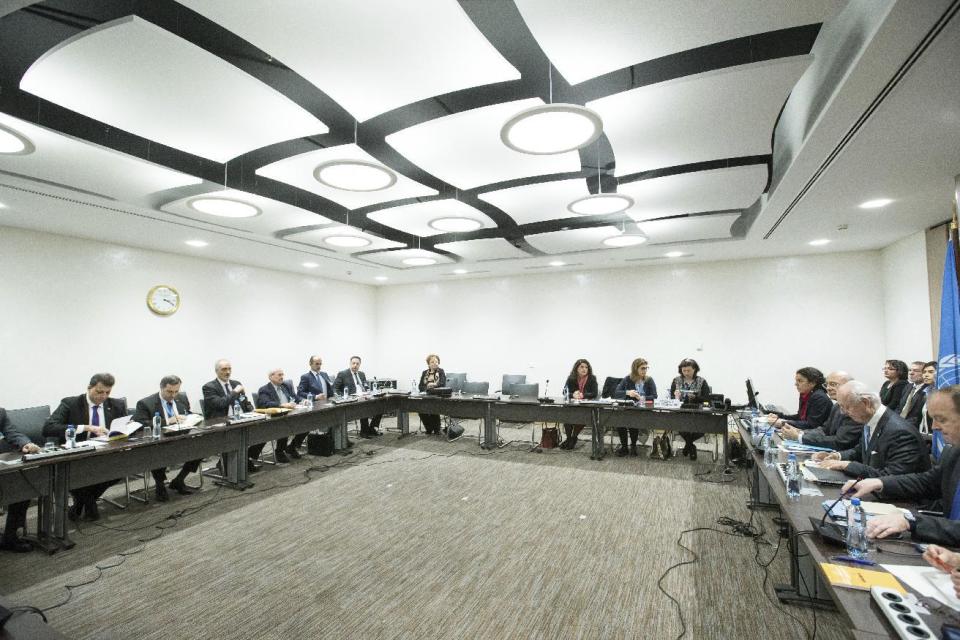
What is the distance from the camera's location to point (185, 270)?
677 centimetres

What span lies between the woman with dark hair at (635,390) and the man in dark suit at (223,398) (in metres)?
4.92

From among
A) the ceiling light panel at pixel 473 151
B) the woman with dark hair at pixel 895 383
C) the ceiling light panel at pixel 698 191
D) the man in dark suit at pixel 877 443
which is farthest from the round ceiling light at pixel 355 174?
the woman with dark hair at pixel 895 383

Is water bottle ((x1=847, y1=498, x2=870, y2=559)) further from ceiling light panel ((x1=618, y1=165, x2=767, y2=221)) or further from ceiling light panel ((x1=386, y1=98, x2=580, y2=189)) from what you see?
ceiling light panel ((x1=618, y1=165, x2=767, y2=221))

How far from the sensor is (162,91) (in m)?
2.61

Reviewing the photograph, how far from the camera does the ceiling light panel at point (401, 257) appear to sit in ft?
22.0

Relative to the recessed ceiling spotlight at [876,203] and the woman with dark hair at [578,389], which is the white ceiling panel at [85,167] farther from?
the recessed ceiling spotlight at [876,203]

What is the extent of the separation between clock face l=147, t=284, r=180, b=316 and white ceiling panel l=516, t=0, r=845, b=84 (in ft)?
22.2

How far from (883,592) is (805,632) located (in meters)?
1.31

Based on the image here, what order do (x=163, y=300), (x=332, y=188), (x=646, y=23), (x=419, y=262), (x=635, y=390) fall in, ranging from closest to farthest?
(x=646, y=23) → (x=332, y=188) → (x=635, y=390) → (x=163, y=300) → (x=419, y=262)

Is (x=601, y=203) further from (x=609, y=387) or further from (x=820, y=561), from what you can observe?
(x=609, y=387)

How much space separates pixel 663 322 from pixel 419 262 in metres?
4.70

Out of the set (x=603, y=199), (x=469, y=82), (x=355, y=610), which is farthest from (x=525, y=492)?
(x=469, y=82)

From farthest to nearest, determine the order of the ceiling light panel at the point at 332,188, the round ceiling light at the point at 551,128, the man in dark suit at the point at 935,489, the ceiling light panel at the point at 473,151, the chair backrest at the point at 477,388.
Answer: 1. the chair backrest at the point at 477,388
2. the ceiling light panel at the point at 332,188
3. the ceiling light panel at the point at 473,151
4. the round ceiling light at the point at 551,128
5. the man in dark suit at the point at 935,489

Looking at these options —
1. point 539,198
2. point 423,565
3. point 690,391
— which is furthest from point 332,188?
point 690,391
